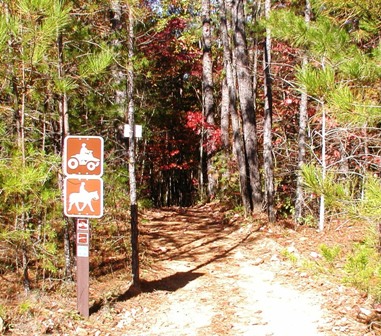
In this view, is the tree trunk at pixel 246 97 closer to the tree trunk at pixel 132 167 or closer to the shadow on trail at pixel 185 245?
the shadow on trail at pixel 185 245

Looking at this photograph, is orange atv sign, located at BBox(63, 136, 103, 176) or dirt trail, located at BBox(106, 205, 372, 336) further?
dirt trail, located at BBox(106, 205, 372, 336)

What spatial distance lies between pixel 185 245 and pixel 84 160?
4.78m

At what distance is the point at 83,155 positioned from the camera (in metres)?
5.56

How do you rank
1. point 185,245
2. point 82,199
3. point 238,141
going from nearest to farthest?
point 82,199
point 185,245
point 238,141

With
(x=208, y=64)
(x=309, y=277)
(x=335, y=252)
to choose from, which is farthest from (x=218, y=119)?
(x=335, y=252)

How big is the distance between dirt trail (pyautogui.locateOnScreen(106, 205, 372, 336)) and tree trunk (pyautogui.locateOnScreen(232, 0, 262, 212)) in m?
1.62

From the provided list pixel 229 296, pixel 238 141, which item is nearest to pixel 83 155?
pixel 229 296

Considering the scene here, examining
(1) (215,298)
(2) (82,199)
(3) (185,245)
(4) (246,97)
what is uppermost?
(4) (246,97)

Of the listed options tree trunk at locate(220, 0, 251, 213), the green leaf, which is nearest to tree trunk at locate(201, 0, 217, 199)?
tree trunk at locate(220, 0, 251, 213)

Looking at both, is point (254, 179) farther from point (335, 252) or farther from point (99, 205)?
point (335, 252)

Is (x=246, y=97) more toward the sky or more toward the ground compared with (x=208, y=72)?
more toward the ground

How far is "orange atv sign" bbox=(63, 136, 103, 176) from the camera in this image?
Result: 18.2ft

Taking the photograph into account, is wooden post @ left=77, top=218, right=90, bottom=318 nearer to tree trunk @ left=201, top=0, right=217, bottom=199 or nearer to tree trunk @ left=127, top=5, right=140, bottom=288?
tree trunk @ left=127, top=5, right=140, bottom=288

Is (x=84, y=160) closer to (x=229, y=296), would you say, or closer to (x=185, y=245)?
(x=229, y=296)
